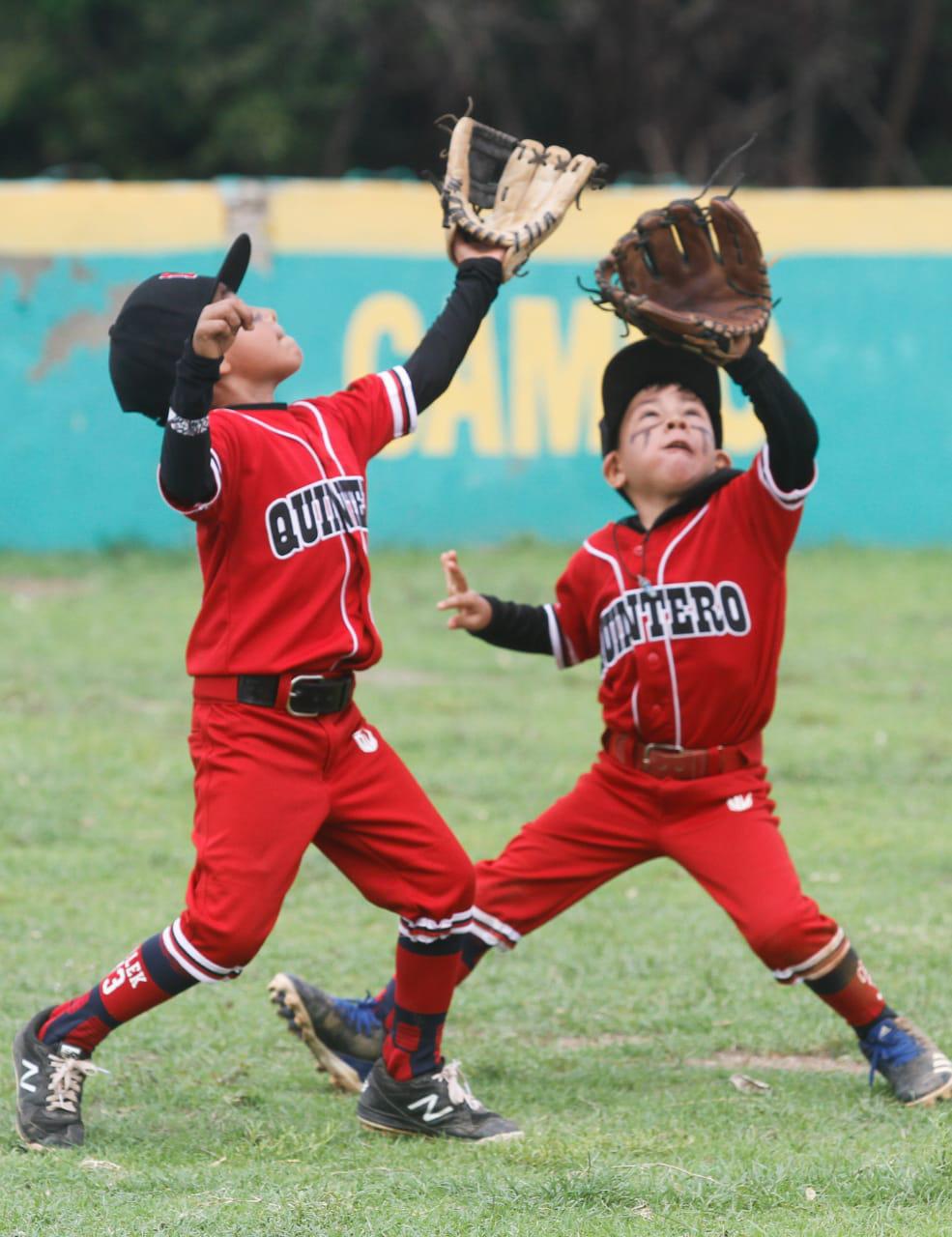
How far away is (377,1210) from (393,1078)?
64 cm

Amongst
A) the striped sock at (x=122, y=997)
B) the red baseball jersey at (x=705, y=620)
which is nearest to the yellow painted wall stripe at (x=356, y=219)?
the red baseball jersey at (x=705, y=620)

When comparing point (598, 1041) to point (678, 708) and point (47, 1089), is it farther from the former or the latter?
point (47, 1089)

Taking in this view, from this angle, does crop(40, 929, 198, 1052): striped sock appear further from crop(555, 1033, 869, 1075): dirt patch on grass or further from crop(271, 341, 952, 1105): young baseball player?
crop(555, 1033, 869, 1075): dirt patch on grass

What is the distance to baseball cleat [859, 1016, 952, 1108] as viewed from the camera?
403cm

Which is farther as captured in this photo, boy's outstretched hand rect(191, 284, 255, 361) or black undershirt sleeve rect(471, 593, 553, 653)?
black undershirt sleeve rect(471, 593, 553, 653)

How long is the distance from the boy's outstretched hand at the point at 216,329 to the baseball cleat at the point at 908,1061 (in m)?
2.08

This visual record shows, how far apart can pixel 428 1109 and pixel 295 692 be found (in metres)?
0.92

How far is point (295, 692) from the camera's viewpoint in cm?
377

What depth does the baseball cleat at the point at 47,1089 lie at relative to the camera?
3740mm

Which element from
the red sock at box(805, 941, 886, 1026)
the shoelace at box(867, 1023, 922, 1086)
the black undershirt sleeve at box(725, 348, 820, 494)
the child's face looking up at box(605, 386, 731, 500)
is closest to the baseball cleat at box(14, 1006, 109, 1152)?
the red sock at box(805, 941, 886, 1026)

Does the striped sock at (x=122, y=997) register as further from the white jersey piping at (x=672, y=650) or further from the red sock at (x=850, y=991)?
the red sock at (x=850, y=991)

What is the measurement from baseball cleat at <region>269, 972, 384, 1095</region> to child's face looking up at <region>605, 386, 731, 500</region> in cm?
139

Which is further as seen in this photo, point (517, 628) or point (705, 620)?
point (517, 628)

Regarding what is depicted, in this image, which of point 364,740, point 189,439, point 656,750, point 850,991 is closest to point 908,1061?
point 850,991
